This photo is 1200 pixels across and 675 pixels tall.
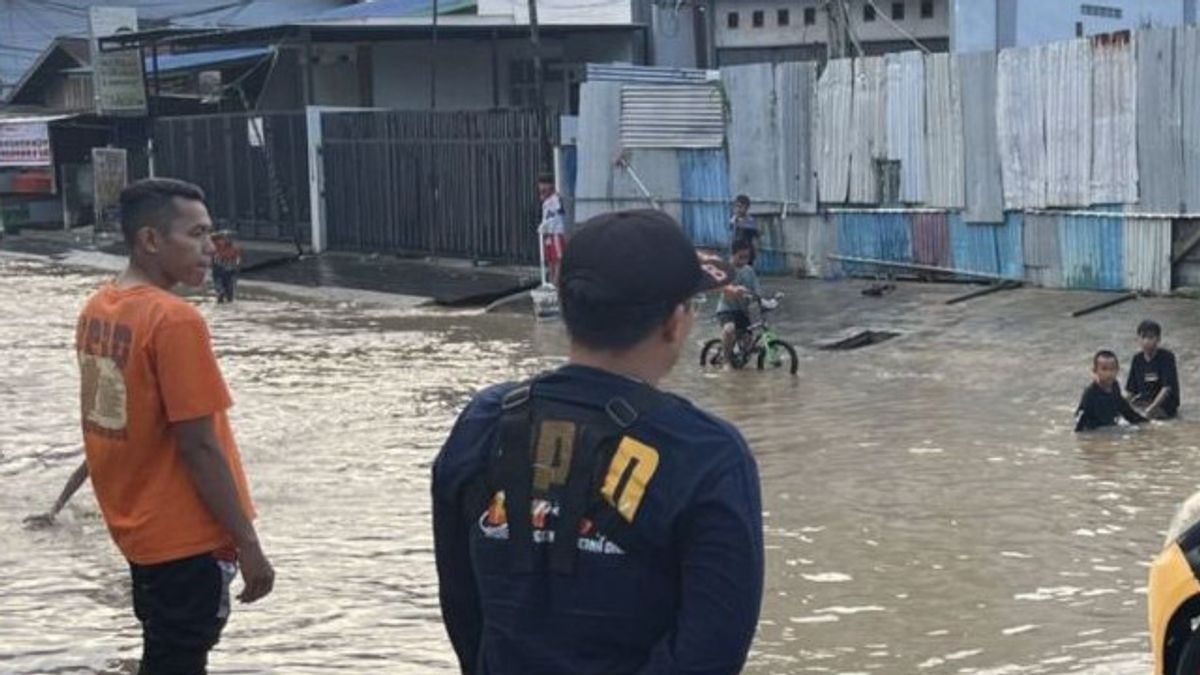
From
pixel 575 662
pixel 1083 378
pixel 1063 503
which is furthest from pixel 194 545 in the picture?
pixel 1083 378

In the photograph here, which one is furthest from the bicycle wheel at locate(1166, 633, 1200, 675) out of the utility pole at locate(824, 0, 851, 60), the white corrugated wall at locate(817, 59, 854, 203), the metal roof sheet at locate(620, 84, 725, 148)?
the utility pole at locate(824, 0, 851, 60)

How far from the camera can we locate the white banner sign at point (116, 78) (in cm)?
3369

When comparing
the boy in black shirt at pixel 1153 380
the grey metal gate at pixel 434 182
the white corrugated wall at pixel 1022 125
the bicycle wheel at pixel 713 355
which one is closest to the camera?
the boy in black shirt at pixel 1153 380

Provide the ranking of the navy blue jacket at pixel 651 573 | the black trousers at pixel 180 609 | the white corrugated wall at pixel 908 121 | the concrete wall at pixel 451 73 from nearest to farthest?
1. the navy blue jacket at pixel 651 573
2. the black trousers at pixel 180 609
3. the white corrugated wall at pixel 908 121
4. the concrete wall at pixel 451 73

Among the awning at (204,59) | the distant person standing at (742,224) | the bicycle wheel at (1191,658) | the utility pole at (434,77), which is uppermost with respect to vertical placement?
the awning at (204,59)

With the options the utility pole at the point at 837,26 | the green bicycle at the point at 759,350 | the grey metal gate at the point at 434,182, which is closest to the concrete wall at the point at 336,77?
the grey metal gate at the point at 434,182

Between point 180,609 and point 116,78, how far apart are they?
31198 millimetres

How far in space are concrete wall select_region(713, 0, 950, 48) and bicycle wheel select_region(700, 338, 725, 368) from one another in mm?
11414

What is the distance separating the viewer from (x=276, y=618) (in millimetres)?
7734

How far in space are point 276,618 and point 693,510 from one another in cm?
541

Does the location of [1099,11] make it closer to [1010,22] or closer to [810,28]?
[1010,22]

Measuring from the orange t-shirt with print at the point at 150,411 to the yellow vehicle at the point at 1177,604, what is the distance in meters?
2.64

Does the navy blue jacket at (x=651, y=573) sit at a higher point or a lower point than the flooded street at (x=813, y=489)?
higher

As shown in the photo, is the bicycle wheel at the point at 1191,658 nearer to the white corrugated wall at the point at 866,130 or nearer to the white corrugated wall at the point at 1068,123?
the white corrugated wall at the point at 1068,123
